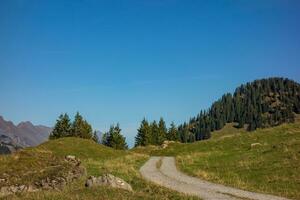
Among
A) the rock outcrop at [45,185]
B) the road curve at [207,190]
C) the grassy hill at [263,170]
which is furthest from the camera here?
the grassy hill at [263,170]

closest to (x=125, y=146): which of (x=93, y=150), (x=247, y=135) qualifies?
(x=93, y=150)

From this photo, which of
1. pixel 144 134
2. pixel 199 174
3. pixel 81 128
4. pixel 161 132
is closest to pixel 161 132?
pixel 161 132

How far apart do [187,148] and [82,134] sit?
220 ft

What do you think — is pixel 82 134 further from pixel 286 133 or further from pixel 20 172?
pixel 20 172

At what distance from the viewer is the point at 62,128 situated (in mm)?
138375

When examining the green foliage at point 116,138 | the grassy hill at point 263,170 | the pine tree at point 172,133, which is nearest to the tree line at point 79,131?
the green foliage at point 116,138

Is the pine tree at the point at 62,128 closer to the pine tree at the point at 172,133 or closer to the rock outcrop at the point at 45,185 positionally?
the pine tree at the point at 172,133

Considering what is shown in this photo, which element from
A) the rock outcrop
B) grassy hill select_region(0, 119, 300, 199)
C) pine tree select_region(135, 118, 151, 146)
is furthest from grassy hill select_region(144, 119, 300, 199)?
pine tree select_region(135, 118, 151, 146)

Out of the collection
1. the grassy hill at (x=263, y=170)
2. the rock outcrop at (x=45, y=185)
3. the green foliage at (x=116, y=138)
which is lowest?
the rock outcrop at (x=45, y=185)

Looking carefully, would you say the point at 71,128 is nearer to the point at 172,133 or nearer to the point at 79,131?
the point at 79,131

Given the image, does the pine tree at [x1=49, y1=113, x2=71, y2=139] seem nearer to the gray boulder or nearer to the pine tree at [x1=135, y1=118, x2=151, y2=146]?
the pine tree at [x1=135, y1=118, x2=151, y2=146]

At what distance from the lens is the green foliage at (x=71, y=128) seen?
138m

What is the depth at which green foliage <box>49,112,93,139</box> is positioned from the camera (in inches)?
5428

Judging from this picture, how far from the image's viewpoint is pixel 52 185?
28734 mm
